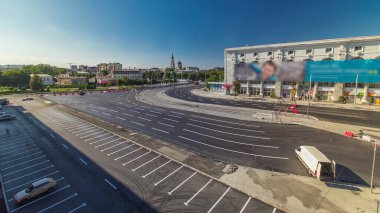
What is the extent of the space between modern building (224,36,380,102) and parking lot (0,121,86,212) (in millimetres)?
59051

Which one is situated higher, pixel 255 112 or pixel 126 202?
pixel 255 112

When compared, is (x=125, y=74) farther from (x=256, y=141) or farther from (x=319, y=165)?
(x=319, y=165)

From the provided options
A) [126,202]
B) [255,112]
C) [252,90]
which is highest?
[252,90]

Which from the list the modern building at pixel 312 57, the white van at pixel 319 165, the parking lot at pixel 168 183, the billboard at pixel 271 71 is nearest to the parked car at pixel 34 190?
the parking lot at pixel 168 183

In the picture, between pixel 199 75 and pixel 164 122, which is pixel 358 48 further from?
pixel 199 75

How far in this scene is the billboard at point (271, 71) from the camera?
62.9m

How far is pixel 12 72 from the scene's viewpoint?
108 m

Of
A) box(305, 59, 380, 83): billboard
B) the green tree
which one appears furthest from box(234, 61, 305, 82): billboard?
the green tree

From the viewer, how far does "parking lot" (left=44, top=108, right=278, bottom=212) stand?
49.0ft

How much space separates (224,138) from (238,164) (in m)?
8.32

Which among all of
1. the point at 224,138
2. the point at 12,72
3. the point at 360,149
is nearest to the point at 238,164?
the point at 224,138

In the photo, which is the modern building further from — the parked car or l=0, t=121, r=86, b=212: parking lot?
the parked car

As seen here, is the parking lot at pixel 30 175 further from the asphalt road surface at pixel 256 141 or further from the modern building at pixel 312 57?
the modern building at pixel 312 57

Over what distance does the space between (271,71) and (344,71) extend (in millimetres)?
20346
